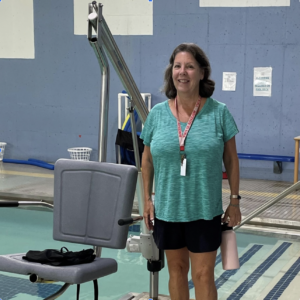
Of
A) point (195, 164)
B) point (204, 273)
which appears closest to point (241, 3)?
point (195, 164)

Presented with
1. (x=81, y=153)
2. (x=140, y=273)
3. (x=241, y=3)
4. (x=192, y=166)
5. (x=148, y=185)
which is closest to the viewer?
(x=192, y=166)

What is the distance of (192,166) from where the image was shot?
2.25 meters

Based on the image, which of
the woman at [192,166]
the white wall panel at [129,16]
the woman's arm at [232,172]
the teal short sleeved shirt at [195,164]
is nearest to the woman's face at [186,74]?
the woman at [192,166]

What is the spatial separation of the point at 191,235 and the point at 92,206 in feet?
1.87

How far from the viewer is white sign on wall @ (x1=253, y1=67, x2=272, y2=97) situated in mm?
6750

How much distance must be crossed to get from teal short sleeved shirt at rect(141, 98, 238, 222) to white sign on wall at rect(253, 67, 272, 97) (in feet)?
15.2

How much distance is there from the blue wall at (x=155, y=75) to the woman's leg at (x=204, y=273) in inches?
182

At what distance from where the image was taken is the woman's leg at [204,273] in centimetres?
229

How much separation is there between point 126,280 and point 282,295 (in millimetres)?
1115

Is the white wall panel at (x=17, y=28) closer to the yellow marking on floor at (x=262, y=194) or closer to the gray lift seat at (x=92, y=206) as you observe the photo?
the yellow marking on floor at (x=262, y=194)

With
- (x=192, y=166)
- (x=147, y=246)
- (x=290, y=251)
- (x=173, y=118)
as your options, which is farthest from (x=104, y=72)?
(x=290, y=251)

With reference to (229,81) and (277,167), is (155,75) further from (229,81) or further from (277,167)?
(277,167)

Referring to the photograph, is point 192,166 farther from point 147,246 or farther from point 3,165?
point 3,165

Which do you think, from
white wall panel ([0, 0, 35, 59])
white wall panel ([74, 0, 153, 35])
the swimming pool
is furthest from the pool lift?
white wall panel ([0, 0, 35, 59])
